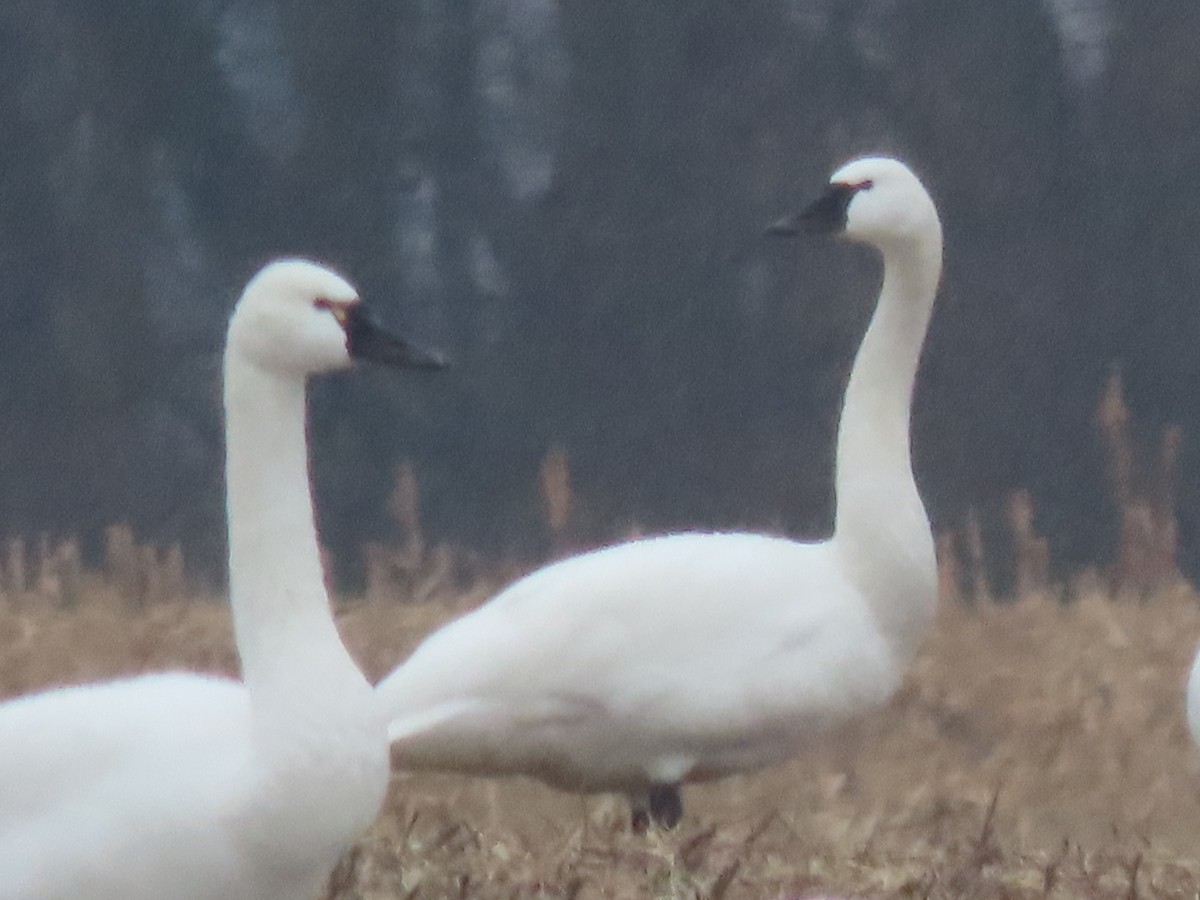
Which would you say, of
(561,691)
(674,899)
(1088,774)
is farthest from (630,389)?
(674,899)

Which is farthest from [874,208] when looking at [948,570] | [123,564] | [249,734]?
[123,564]

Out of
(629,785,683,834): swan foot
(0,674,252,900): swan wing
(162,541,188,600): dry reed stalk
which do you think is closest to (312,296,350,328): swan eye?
(0,674,252,900): swan wing

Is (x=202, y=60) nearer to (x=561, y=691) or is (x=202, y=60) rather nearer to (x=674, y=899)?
(x=561, y=691)

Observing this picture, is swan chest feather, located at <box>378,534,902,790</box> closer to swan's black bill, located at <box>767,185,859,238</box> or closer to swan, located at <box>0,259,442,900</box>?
swan's black bill, located at <box>767,185,859,238</box>

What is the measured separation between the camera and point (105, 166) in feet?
25.5

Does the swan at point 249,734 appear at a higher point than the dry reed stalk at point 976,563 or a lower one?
lower

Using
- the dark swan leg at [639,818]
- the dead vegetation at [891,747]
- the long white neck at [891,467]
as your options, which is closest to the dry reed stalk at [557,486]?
the dead vegetation at [891,747]

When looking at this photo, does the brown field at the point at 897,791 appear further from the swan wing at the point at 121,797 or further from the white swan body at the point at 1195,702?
the swan wing at the point at 121,797

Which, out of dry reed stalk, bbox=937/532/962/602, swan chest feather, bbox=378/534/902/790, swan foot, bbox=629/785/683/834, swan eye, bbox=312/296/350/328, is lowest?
swan foot, bbox=629/785/683/834

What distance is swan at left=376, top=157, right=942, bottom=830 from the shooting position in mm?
4363

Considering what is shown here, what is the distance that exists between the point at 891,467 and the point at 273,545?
1.68 metres

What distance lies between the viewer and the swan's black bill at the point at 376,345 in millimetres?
3363

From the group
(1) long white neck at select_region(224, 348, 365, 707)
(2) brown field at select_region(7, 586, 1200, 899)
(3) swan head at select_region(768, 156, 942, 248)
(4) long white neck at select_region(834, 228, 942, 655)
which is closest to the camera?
(1) long white neck at select_region(224, 348, 365, 707)

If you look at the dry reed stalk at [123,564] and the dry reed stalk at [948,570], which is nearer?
the dry reed stalk at [123,564]
